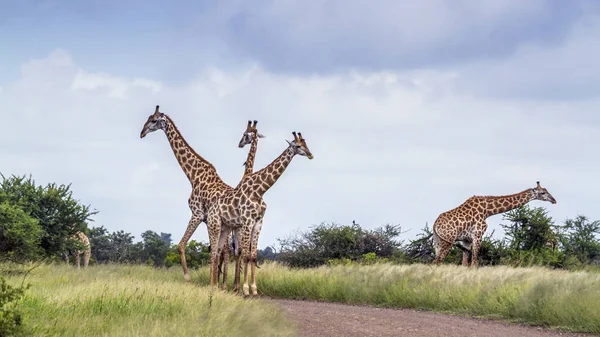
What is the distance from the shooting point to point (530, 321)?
55.0ft

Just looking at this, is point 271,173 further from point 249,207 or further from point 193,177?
point 193,177

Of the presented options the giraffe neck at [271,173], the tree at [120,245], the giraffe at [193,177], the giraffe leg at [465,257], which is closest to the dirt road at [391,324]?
the giraffe neck at [271,173]

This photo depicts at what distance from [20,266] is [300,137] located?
37.4 feet

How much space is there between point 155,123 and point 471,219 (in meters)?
12.0

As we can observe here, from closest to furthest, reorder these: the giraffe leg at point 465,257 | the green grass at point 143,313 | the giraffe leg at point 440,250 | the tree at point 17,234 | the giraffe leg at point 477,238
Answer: the green grass at point 143,313, the tree at point 17,234, the giraffe leg at point 477,238, the giraffe leg at point 440,250, the giraffe leg at point 465,257

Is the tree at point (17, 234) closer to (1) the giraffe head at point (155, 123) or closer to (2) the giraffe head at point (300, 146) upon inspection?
(1) the giraffe head at point (155, 123)

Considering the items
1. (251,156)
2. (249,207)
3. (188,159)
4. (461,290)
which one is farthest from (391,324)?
(188,159)

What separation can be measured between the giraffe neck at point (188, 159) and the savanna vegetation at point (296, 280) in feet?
11.0

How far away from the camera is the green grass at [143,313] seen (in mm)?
11242

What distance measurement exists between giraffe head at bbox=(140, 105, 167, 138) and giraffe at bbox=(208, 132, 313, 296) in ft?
13.5

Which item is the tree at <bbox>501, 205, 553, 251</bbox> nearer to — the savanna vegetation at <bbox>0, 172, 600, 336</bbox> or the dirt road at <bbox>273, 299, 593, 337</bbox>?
the savanna vegetation at <bbox>0, 172, 600, 336</bbox>

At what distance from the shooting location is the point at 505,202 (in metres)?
Result: 28.1

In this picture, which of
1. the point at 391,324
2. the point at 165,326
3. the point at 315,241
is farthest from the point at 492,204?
the point at 165,326

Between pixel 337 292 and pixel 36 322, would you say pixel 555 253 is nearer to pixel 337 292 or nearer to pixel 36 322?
pixel 337 292
